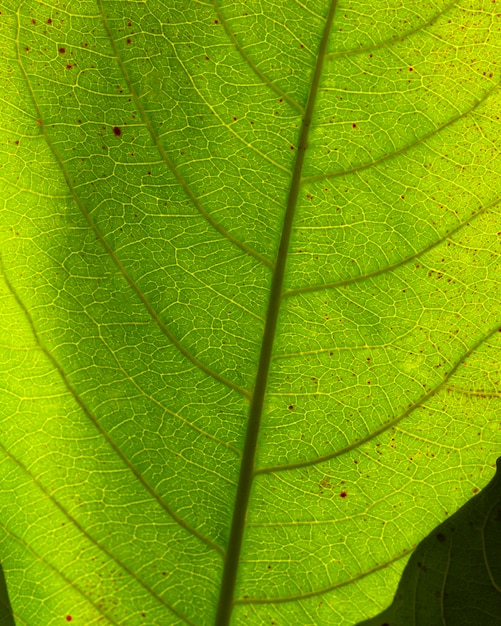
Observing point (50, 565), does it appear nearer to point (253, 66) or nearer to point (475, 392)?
point (475, 392)

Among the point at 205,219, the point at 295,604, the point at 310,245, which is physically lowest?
the point at 295,604

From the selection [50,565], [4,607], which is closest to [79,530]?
[50,565]

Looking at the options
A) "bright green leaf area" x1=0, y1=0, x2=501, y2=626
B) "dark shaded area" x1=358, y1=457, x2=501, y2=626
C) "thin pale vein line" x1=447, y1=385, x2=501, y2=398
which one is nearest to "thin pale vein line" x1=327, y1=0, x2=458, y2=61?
"bright green leaf area" x1=0, y1=0, x2=501, y2=626

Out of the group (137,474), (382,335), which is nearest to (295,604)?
(137,474)

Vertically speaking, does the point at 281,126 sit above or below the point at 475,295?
above

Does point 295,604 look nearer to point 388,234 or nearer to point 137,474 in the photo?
point 137,474

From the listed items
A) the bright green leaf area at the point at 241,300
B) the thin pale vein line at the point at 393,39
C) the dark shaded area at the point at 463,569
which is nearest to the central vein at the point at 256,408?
the bright green leaf area at the point at 241,300

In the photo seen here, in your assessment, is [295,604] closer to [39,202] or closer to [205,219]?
[205,219]

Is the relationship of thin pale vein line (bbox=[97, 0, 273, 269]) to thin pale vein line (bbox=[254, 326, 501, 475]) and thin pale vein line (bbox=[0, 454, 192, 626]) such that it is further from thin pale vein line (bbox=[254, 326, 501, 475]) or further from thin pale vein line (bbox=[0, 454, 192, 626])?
thin pale vein line (bbox=[0, 454, 192, 626])
